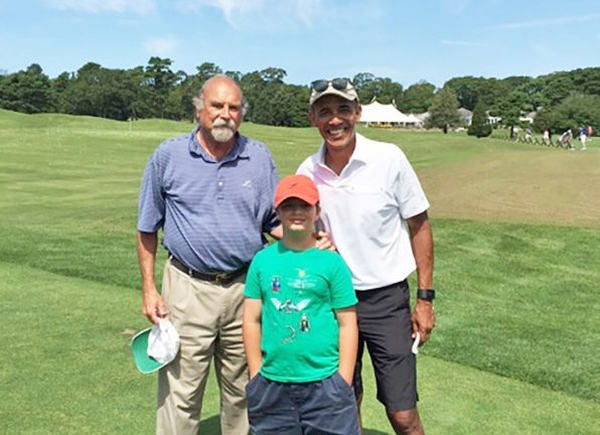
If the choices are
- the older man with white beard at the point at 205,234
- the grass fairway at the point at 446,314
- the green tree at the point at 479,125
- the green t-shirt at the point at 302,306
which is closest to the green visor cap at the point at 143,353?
the older man with white beard at the point at 205,234

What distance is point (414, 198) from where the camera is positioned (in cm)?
336

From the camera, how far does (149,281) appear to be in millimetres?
3623

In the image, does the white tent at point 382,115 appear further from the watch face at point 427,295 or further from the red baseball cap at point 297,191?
the red baseball cap at point 297,191

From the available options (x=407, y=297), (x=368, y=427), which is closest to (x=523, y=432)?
(x=368, y=427)

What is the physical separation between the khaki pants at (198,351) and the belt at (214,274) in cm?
2

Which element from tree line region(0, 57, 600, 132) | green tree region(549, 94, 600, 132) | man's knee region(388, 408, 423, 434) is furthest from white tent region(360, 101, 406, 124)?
man's knee region(388, 408, 423, 434)

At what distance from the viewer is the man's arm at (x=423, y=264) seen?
11.4 ft

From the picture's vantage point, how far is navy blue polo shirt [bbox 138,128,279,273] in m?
3.42

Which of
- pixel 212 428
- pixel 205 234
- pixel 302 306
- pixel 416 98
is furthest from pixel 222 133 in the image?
pixel 416 98

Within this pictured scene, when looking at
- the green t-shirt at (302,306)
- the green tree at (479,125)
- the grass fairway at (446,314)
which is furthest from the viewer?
the green tree at (479,125)

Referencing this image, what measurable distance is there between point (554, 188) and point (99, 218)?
10.3 m

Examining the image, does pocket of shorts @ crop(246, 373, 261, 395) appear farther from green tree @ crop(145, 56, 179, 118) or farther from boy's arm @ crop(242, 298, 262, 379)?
green tree @ crop(145, 56, 179, 118)

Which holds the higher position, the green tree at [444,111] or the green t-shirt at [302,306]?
the green t-shirt at [302,306]

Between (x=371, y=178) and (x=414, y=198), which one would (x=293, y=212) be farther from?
(x=414, y=198)
